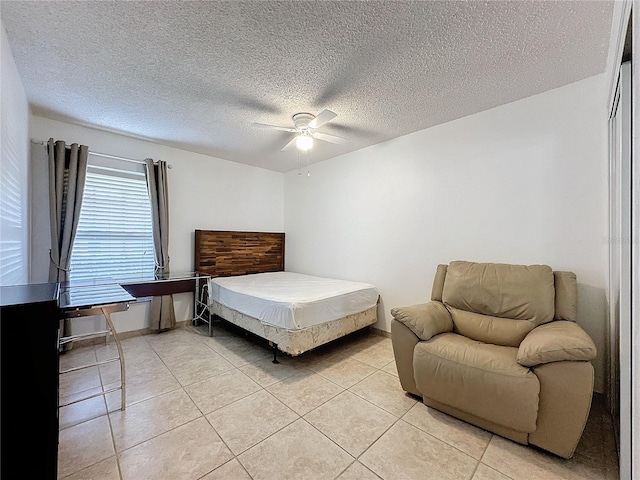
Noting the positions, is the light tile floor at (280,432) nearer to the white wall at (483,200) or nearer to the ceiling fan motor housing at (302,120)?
the white wall at (483,200)

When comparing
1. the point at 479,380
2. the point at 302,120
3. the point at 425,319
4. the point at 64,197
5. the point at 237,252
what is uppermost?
the point at 302,120

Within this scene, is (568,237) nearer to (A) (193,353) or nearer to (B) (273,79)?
(B) (273,79)

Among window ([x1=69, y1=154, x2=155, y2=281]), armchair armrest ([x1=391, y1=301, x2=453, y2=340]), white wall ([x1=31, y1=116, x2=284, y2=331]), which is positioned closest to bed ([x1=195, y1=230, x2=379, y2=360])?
white wall ([x1=31, y1=116, x2=284, y2=331])

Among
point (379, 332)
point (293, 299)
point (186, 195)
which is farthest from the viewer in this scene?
point (186, 195)

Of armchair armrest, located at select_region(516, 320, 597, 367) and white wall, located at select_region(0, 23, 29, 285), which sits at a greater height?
white wall, located at select_region(0, 23, 29, 285)

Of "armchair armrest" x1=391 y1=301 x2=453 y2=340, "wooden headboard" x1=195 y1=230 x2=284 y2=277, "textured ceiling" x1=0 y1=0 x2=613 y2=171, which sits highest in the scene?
"textured ceiling" x1=0 y1=0 x2=613 y2=171

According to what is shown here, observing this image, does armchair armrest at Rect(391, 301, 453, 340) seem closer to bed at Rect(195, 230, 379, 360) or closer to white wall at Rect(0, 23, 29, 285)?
bed at Rect(195, 230, 379, 360)

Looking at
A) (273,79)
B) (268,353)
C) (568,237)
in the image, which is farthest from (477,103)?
(268,353)

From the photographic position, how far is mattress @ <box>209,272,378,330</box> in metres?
2.50

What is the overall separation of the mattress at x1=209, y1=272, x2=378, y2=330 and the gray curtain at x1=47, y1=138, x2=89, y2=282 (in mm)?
1573

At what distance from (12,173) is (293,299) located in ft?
7.70

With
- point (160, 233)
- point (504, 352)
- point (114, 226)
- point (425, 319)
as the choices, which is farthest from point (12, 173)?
point (504, 352)

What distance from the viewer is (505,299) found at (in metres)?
2.16

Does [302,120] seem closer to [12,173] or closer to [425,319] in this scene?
[425,319]
